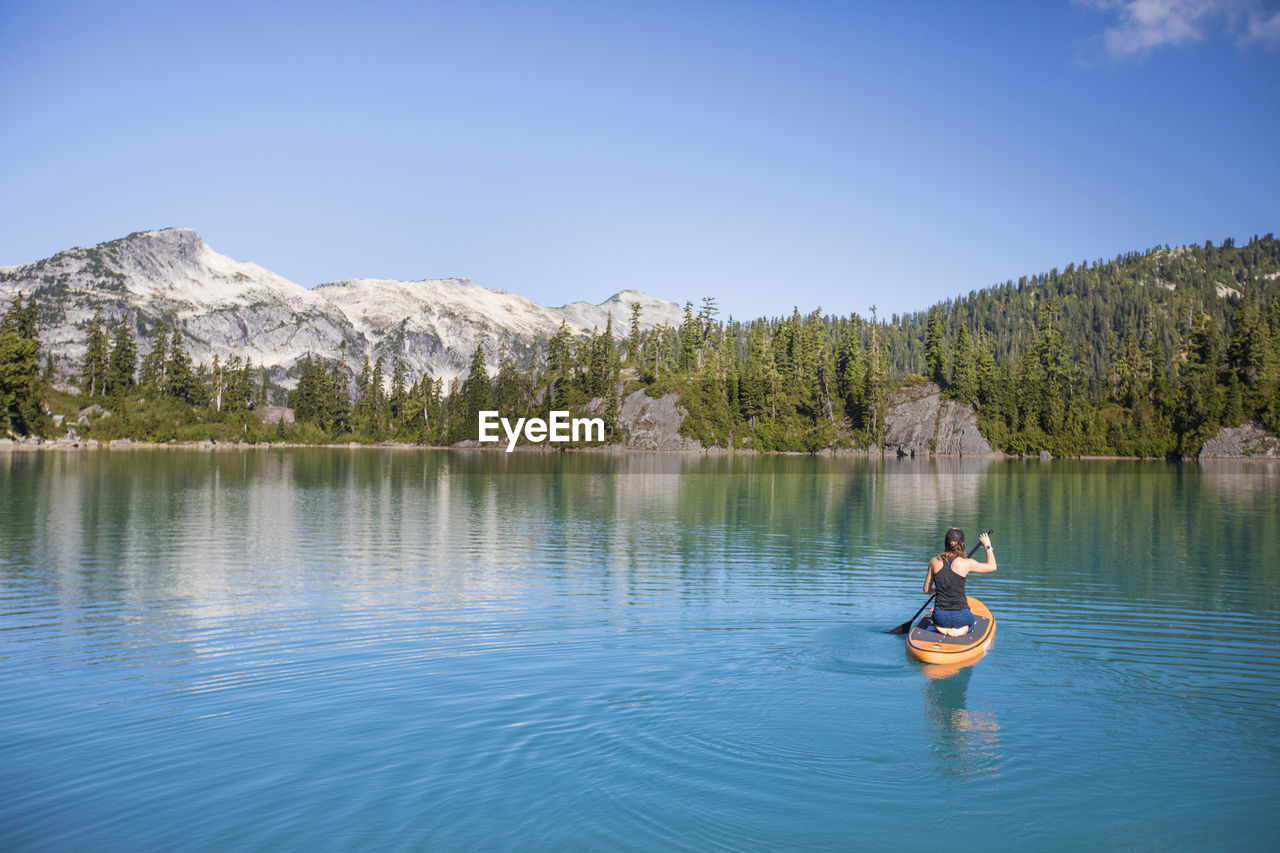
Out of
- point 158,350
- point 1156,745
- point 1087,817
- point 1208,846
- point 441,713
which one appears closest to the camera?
point 1208,846

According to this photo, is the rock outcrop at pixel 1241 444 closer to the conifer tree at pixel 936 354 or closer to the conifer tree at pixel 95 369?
the conifer tree at pixel 936 354

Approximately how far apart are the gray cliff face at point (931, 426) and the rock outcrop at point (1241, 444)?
3865 centimetres

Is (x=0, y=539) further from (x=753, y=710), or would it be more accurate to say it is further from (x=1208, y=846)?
(x=1208, y=846)

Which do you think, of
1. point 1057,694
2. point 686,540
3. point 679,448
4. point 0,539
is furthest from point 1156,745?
point 679,448

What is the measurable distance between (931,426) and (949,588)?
171733 millimetres

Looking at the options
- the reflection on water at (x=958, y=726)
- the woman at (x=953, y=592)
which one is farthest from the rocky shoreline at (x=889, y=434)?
the reflection on water at (x=958, y=726)

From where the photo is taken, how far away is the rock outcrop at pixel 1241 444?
156 meters

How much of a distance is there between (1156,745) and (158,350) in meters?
224

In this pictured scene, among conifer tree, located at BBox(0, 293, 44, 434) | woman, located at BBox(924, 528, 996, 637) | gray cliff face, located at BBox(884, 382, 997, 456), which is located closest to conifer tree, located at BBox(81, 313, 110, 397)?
conifer tree, located at BBox(0, 293, 44, 434)

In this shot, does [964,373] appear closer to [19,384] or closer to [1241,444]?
[1241,444]

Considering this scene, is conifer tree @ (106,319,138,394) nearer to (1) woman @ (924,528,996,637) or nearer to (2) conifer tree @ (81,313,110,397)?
(2) conifer tree @ (81,313,110,397)

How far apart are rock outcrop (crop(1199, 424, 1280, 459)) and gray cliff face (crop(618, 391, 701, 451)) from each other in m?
101

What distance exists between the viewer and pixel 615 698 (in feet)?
56.3

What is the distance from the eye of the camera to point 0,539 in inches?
1457
